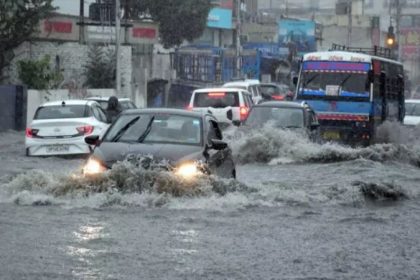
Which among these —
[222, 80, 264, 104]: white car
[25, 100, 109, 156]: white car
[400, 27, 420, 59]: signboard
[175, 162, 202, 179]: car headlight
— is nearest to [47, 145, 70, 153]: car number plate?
[25, 100, 109, 156]: white car

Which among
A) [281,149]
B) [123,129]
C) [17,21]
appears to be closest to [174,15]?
[17,21]

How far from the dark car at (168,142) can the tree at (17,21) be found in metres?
25.4

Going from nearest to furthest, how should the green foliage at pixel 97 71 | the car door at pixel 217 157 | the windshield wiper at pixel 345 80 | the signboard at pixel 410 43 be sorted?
the car door at pixel 217 157 → the windshield wiper at pixel 345 80 → the green foliage at pixel 97 71 → the signboard at pixel 410 43

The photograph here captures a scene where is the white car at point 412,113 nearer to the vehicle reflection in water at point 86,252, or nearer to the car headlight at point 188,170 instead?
the car headlight at point 188,170

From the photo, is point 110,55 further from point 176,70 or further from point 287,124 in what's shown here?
point 287,124

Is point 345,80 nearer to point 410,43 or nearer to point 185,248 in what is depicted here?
point 185,248

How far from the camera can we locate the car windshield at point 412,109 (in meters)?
39.7

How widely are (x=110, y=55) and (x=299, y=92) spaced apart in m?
18.8

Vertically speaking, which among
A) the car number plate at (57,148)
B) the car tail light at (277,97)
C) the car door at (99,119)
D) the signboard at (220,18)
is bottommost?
the car number plate at (57,148)

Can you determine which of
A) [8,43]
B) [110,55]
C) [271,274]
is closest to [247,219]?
[271,274]

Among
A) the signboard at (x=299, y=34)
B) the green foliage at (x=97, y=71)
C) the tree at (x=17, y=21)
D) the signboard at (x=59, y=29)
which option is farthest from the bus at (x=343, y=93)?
the signboard at (x=299, y=34)

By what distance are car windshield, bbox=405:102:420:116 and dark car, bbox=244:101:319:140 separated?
53.5ft

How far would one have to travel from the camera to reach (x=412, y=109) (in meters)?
40.0

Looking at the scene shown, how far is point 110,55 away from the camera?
155ft
